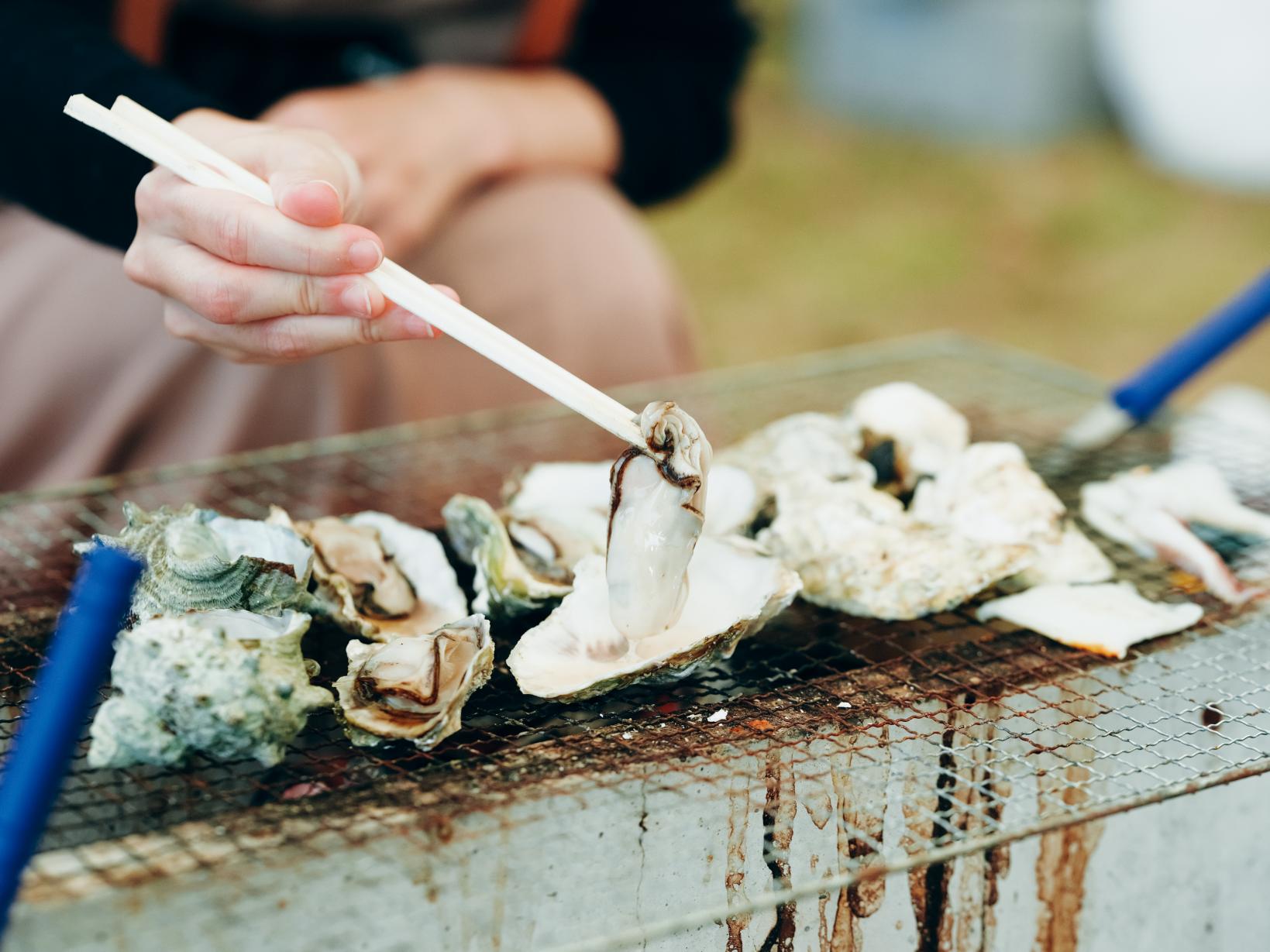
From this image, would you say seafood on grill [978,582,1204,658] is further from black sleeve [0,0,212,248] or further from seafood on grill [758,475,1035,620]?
black sleeve [0,0,212,248]

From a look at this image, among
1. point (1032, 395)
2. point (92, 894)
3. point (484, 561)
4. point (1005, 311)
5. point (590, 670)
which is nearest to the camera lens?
point (92, 894)

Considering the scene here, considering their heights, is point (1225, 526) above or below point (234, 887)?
above

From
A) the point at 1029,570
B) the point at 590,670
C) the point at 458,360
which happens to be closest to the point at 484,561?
the point at 590,670

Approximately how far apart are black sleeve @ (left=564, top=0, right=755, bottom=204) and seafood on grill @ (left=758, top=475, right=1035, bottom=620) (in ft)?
4.01

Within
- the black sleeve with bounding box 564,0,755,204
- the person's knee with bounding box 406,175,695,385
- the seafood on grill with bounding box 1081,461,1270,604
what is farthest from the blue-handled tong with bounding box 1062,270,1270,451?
the black sleeve with bounding box 564,0,755,204

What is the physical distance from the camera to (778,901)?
83cm

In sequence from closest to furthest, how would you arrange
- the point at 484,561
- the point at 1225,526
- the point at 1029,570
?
the point at 484,561, the point at 1029,570, the point at 1225,526

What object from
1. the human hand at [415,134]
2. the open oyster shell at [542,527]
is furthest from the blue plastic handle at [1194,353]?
the human hand at [415,134]

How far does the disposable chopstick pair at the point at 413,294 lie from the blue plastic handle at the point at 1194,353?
93 cm

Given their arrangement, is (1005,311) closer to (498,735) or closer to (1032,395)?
(1032,395)

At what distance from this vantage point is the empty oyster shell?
1.14 meters

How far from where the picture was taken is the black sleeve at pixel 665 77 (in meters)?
2.29

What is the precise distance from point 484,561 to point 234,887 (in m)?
0.38

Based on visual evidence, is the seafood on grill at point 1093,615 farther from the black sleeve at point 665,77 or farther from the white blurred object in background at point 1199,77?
the white blurred object in background at point 1199,77
